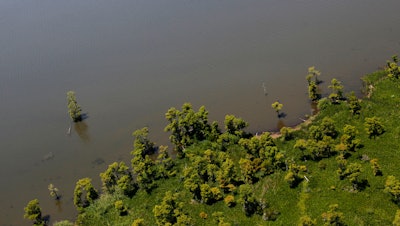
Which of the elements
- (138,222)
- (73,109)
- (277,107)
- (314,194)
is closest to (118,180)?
(138,222)

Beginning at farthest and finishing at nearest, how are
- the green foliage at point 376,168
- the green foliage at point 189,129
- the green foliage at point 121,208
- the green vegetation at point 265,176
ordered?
the green foliage at point 189,129 → the green foliage at point 121,208 → the green foliage at point 376,168 → the green vegetation at point 265,176

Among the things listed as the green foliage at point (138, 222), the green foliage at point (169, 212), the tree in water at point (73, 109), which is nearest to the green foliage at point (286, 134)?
the green foliage at point (169, 212)

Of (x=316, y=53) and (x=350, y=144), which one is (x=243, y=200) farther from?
(x=316, y=53)

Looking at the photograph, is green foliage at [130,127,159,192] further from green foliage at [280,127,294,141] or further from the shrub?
green foliage at [280,127,294,141]

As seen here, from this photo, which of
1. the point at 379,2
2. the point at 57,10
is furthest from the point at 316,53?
the point at 57,10

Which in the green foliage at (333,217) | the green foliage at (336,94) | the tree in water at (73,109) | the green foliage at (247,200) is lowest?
the green foliage at (333,217)

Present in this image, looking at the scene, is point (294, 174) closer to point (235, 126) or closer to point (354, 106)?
point (235, 126)

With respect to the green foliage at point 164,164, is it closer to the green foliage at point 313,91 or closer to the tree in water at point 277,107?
the tree in water at point 277,107

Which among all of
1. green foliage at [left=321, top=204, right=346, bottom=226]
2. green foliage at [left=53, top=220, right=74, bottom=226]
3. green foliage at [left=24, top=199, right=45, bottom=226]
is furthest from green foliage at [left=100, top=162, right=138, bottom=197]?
green foliage at [left=321, top=204, right=346, bottom=226]
